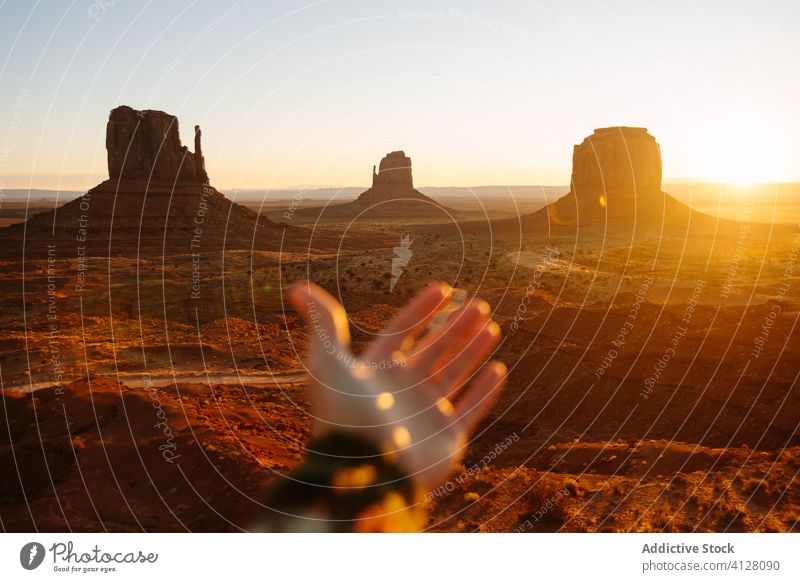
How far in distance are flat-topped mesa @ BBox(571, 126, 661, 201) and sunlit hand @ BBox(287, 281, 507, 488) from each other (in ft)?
300

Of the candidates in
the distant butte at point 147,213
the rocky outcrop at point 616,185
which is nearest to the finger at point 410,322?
the distant butte at point 147,213

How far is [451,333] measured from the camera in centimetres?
3406

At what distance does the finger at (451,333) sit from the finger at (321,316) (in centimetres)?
568

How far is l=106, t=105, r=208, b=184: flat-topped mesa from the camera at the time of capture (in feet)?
322

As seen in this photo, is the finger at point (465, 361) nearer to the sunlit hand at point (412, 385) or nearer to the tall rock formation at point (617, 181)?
the sunlit hand at point (412, 385)

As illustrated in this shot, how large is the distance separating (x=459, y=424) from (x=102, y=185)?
91445mm

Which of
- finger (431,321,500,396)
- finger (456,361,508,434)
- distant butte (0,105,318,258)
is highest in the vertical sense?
distant butte (0,105,318,258)

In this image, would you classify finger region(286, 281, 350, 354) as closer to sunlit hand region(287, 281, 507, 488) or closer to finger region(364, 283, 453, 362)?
sunlit hand region(287, 281, 507, 488)

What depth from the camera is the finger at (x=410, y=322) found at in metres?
32.8

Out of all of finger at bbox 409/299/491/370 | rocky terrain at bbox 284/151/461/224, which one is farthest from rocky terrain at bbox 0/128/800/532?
rocky terrain at bbox 284/151/461/224

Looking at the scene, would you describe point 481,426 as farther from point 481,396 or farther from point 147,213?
point 147,213

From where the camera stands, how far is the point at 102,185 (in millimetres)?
92625

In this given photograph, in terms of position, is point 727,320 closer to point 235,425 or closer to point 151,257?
point 235,425

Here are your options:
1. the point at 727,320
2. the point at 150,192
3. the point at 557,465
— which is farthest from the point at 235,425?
the point at 150,192
